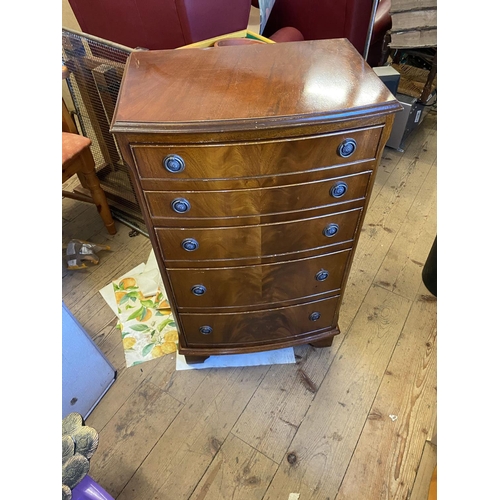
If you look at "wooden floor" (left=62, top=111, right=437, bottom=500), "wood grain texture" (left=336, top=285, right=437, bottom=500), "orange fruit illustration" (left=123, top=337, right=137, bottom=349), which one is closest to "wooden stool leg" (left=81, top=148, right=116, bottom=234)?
"wooden floor" (left=62, top=111, right=437, bottom=500)

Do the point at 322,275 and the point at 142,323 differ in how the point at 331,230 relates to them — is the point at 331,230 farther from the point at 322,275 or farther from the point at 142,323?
the point at 142,323

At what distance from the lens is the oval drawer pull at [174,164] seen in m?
0.77

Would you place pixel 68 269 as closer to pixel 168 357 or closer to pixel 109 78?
pixel 168 357

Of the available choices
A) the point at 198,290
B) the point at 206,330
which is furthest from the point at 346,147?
the point at 206,330

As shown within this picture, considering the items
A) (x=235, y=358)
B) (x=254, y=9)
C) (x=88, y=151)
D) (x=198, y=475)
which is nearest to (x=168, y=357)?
(x=235, y=358)

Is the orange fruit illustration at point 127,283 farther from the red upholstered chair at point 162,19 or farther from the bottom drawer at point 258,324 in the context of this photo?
the red upholstered chair at point 162,19

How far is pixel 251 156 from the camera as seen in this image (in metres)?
0.77

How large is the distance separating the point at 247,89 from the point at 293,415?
1090 millimetres

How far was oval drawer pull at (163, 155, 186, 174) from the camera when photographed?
765 millimetres

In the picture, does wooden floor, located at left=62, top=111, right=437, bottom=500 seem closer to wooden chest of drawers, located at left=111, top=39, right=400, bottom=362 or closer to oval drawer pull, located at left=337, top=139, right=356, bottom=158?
wooden chest of drawers, located at left=111, top=39, right=400, bottom=362

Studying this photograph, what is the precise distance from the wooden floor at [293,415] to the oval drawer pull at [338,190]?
0.80 m

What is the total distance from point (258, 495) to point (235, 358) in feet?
1.54

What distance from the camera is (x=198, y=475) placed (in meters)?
1.18

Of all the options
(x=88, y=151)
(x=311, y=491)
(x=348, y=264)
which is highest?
(x=88, y=151)
